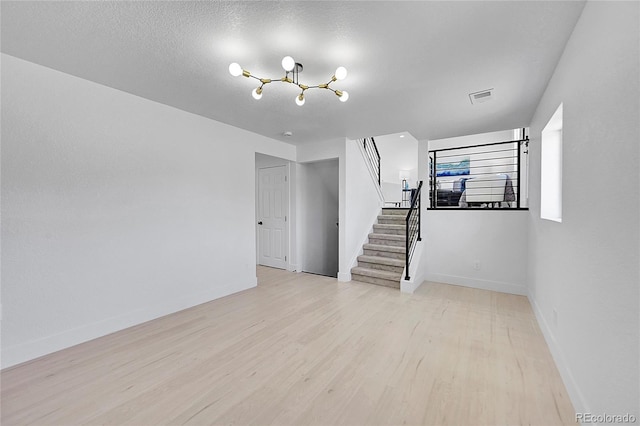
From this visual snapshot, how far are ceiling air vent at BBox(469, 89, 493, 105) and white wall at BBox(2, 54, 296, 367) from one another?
3.04 metres

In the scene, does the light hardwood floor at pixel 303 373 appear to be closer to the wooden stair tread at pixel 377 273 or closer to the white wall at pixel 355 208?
the wooden stair tread at pixel 377 273

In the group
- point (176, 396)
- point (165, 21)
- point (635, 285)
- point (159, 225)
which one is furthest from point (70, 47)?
point (635, 285)

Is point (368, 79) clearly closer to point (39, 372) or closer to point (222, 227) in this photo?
point (222, 227)

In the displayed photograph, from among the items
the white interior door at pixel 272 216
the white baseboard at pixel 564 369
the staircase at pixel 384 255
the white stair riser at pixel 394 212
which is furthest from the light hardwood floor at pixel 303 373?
the white stair riser at pixel 394 212

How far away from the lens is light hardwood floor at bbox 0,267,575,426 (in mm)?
1561

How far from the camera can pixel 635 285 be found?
1.03 m

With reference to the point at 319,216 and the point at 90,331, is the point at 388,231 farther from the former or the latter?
the point at 90,331

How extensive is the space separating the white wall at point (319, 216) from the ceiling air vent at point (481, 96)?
279cm

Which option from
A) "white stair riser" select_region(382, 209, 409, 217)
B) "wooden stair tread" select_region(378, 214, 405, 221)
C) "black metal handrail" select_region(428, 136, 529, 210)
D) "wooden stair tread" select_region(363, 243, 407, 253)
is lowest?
"wooden stair tread" select_region(363, 243, 407, 253)

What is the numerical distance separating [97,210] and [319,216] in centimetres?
380

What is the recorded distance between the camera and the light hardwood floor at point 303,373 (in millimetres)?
1561

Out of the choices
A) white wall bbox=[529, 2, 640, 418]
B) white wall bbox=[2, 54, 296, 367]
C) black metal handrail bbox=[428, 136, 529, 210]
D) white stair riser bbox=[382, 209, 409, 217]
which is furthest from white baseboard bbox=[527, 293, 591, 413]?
white wall bbox=[2, 54, 296, 367]

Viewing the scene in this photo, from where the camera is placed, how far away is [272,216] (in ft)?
17.9

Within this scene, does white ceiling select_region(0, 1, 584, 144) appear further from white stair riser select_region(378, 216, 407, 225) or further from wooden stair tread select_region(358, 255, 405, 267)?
white stair riser select_region(378, 216, 407, 225)
